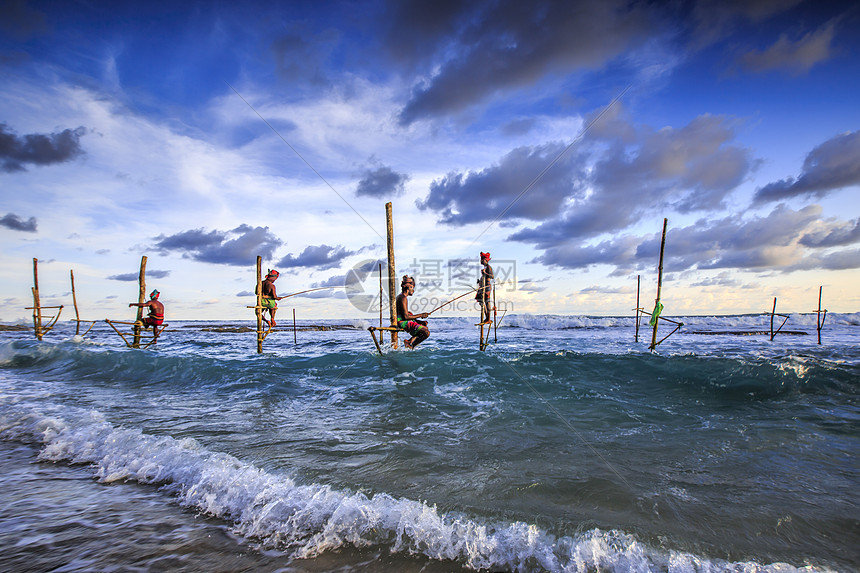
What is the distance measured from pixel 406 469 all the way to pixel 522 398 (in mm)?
4616

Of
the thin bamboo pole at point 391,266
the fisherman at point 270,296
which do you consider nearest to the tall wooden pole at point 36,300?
the fisherman at point 270,296

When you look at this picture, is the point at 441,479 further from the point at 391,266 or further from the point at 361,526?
the point at 391,266

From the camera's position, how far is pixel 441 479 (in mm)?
4129

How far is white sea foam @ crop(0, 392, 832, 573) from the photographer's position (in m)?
2.71

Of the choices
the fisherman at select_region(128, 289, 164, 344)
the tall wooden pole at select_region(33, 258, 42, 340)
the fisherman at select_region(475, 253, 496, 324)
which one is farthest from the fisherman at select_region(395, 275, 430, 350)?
the tall wooden pole at select_region(33, 258, 42, 340)

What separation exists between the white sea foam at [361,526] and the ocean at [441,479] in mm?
17

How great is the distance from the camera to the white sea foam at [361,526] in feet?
8.87

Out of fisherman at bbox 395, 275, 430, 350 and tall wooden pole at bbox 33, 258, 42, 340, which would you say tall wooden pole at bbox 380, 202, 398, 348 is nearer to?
fisherman at bbox 395, 275, 430, 350

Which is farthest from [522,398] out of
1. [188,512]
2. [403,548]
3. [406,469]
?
[188,512]

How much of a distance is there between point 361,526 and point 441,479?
126cm

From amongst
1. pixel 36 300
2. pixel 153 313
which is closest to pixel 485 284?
pixel 153 313

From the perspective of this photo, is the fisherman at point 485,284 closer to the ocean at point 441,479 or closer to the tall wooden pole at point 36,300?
the ocean at point 441,479

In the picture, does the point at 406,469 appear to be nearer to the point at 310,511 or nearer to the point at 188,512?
the point at 310,511

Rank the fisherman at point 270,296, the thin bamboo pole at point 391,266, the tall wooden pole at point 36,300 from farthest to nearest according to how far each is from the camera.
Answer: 1. the tall wooden pole at point 36,300
2. the fisherman at point 270,296
3. the thin bamboo pole at point 391,266
